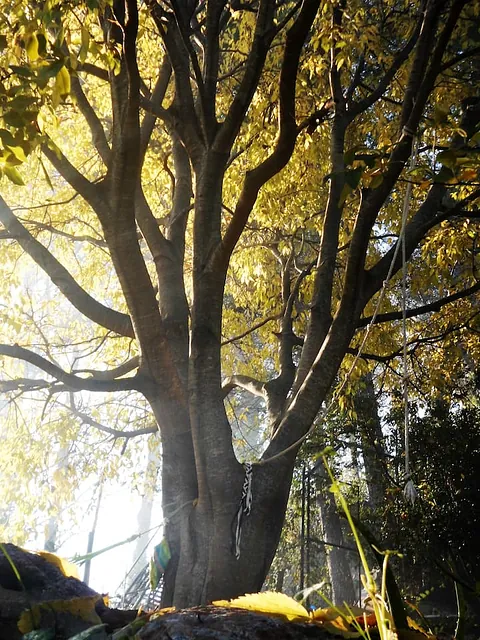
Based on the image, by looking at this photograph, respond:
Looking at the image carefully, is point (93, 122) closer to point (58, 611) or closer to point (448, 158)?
point (448, 158)

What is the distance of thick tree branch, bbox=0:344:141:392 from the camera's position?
3506 millimetres

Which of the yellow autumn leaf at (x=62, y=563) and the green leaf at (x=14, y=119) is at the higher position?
the green leaf at (x=14, y=119)

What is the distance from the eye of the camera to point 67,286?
401 centimetres

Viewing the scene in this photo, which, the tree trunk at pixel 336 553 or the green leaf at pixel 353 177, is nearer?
the green leaf at pixel 353 177

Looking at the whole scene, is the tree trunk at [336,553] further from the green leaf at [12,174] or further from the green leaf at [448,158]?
the green leaf at [12,174]

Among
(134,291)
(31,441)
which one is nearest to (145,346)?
(134,291)

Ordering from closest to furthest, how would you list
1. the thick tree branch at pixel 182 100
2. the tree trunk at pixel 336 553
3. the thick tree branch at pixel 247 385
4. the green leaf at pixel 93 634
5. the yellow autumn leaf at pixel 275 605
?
the green leaf at pixel 93 634, the yellow autumn leaf at pixel 275 605, the thick tree branch at pixel 182 100, the thick tree branch at pixel 247 385, the tree trunk at pixel 336 553

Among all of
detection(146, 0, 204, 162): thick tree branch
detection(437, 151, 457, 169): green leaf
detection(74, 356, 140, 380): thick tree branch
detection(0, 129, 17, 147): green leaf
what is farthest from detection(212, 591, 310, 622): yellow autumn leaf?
detection(146, 0, 204, 162): thick tree branch

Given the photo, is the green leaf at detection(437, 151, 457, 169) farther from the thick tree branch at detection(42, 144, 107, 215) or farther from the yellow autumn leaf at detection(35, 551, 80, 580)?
the thick tree branch at detection(42, 144, 107, 215)

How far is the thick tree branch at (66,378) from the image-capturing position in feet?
11.5

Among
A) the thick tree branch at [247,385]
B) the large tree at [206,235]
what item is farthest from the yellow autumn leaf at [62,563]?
the thick tree branch at [247,385]

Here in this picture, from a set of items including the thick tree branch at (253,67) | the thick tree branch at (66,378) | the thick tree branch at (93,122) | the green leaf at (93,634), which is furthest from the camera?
the thick tree branch at (93,122)

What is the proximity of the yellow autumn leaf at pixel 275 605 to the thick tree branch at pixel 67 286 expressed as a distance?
2907 millimetres

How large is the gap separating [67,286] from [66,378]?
78cm
